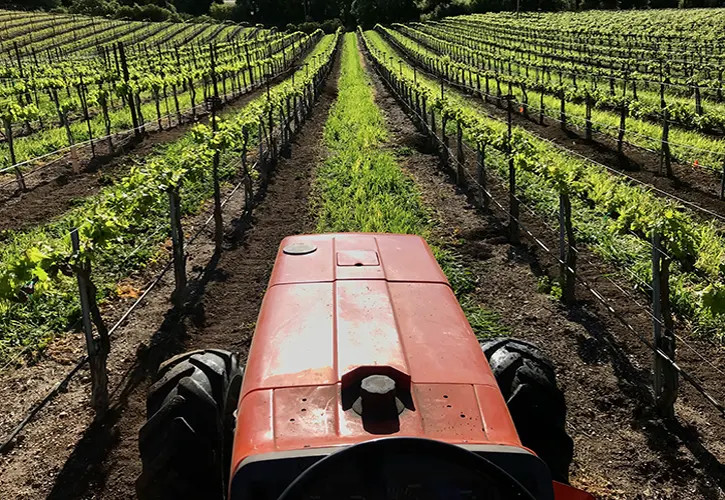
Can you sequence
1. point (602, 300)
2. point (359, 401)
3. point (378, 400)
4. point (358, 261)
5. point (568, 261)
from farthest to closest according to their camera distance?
point (568, 261), point (602, 300), point (358, 261), point (359, 401), point (378, 400)

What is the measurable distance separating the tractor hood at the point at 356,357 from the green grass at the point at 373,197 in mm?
3117

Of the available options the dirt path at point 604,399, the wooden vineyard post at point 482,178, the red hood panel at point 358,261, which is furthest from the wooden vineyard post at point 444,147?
the red hood panel at point 358,261

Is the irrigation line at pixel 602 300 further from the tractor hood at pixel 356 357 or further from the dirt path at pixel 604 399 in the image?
the tractor hood at pixel 356 357

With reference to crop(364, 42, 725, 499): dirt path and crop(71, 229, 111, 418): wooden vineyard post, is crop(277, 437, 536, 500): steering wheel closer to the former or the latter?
crop(364, 42, 725, 499): dirt path

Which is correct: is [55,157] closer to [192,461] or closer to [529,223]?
[529,223]

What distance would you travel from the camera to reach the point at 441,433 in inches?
115

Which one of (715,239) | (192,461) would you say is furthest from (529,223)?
(192,461)

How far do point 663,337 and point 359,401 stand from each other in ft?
13.8

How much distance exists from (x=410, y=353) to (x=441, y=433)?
73cm

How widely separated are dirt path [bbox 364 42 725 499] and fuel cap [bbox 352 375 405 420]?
297 centimetres

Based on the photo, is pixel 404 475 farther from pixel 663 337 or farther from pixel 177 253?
pixel 177 253

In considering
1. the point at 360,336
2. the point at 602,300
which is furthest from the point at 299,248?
the point at 602,300

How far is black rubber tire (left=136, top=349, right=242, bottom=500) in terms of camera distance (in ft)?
13.5

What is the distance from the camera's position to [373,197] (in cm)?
1277
